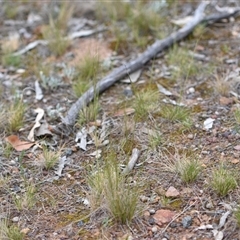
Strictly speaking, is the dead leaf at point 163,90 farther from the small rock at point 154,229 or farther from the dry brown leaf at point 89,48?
the small rock at point 154,229

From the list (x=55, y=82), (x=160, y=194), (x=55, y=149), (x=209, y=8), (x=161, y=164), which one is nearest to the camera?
(x=160, y=194)

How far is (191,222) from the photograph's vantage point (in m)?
2.22

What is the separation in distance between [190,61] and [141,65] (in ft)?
0.97

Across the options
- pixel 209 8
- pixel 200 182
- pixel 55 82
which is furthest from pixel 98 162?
pixel 209 8

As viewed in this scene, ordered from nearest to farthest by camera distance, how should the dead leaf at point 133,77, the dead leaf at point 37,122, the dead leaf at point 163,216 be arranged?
the dead leaf at point 163,216 < the dead leaf at point 37,122 < the dead leaf at point 133,77

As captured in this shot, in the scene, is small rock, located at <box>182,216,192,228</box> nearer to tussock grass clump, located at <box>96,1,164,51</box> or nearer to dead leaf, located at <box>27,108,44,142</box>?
dead leaf, located at <box>27,108,44,142</box>

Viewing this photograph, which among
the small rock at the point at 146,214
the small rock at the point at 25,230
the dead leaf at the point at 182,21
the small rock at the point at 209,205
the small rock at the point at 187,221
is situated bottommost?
the dead leaf at the point at 182,21

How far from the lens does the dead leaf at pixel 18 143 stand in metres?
2.75

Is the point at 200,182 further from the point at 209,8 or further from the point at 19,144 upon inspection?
the point at 209,8

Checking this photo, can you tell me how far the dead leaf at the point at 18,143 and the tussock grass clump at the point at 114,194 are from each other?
1.91ft

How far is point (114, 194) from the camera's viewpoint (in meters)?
2.18

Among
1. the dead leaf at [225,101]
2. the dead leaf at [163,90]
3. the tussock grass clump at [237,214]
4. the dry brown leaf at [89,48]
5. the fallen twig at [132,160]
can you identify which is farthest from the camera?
the dry brown leaf at [89,48]

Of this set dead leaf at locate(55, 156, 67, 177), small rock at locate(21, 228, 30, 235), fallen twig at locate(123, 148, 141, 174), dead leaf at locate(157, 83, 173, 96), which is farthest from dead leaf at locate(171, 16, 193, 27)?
small rock at locate(21, 228, 30, 235)

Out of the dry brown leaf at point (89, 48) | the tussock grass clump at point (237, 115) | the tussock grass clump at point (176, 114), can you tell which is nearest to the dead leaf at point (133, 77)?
the dry brown leaf at point (89, 48)
